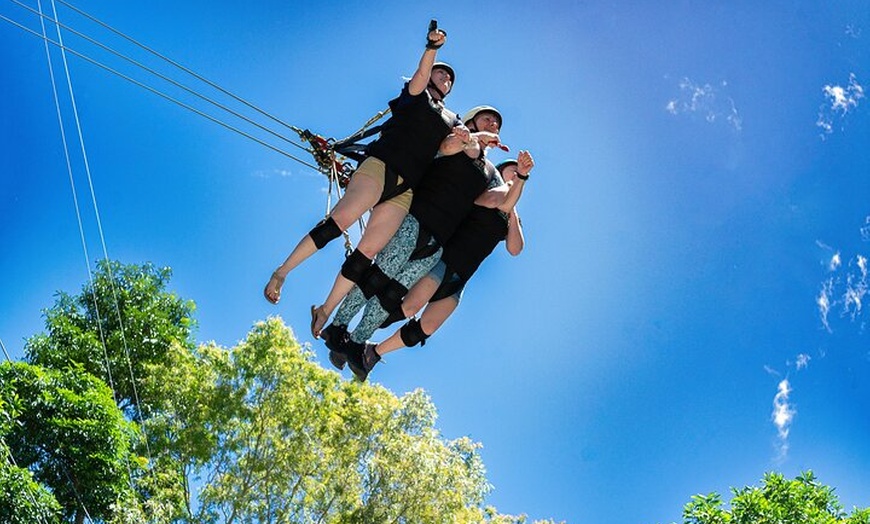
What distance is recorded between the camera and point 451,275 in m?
5.85

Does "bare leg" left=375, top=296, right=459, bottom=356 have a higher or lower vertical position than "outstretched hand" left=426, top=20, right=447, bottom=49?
lower

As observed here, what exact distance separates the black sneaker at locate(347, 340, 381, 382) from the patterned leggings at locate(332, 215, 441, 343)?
0.05 meters

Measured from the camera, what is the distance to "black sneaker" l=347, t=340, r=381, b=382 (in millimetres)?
5758

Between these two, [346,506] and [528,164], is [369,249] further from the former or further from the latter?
[346,506]

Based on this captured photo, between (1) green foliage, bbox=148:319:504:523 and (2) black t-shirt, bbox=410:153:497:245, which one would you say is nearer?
(2) black t-shirt, bbox=410:153:497:245

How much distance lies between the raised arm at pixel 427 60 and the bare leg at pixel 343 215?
1.83 feet

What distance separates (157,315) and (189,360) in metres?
2.35

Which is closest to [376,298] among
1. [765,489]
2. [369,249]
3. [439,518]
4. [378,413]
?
[369,249]

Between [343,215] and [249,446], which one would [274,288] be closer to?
[343,215]

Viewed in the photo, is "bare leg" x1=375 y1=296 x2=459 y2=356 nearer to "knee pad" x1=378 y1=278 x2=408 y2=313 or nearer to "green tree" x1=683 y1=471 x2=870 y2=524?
"knee pad" x1=378 y1=278 x2=408 y2=313

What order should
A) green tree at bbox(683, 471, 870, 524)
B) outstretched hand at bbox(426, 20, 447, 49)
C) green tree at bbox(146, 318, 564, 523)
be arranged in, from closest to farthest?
outstretched hand at bbox(426, 20, 447, 49), green tree at bbox(683, 471, 870, 524), green tree at bbox(146, 318, 564, 523)

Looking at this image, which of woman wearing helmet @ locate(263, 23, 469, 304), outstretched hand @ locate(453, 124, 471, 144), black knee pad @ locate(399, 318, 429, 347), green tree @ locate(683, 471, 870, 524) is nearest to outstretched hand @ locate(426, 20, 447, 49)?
woman wearing helmet @ locate(263, 23, 469, 304)

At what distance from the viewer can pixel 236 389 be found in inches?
631

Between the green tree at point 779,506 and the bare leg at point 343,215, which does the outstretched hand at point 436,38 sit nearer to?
the bare leg at point 343,215
